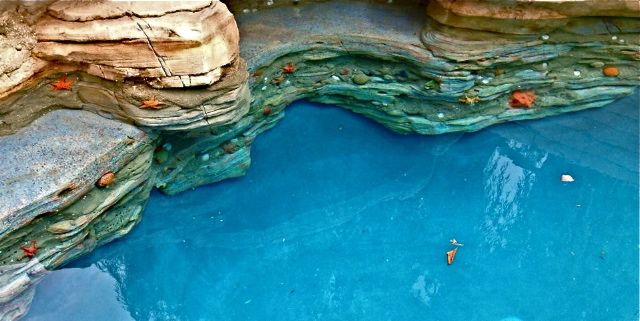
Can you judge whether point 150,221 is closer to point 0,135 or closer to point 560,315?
point 0,135

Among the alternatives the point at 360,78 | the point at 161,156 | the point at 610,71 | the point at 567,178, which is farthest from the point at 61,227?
the point at 610,71

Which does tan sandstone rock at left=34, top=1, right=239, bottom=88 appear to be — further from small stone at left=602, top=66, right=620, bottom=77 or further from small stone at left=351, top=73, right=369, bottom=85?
small stone at left=602, top=66, right=620, bottom=77

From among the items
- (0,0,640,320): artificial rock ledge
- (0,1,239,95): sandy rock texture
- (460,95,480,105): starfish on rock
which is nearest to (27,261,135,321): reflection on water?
(0,0,640,320): artificial rock ledge

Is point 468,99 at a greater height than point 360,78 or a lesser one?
lesser

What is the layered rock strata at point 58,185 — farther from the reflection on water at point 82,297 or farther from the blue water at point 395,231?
the blue water at point 395,231

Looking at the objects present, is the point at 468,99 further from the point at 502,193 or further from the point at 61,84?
the point at 61,84

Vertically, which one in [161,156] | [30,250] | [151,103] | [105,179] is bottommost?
[30,250]

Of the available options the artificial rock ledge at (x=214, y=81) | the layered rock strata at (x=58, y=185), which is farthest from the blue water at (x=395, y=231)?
the layered rock strata at (x=58, y=185)
